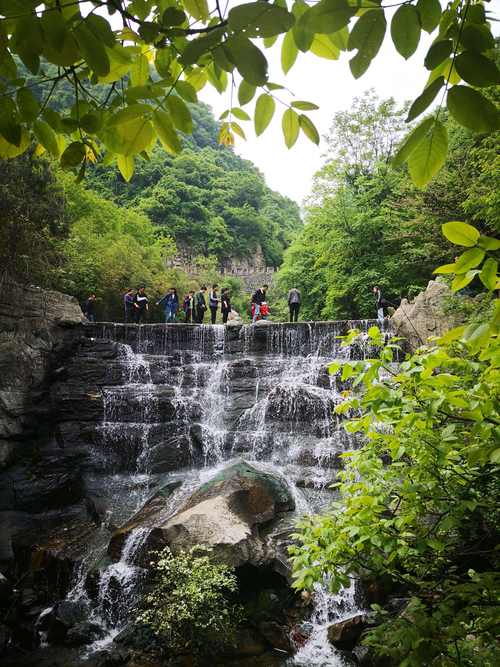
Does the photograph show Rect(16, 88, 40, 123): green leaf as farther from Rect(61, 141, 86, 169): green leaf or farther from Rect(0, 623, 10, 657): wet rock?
Rect(0, 623, 10, 657): wet rock

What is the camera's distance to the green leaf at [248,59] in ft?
2.83

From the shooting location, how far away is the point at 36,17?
97 centimetres

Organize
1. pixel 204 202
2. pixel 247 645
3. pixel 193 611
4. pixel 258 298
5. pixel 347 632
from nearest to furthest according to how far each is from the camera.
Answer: pixel 193 611 → pixel 247 645 → pixel 347 632 → pixel 258 298 → pixel 204 202

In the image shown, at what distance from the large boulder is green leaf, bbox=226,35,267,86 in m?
6.46

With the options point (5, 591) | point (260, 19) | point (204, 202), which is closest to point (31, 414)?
point (5, 591)

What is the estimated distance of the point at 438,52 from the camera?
890 millimetres

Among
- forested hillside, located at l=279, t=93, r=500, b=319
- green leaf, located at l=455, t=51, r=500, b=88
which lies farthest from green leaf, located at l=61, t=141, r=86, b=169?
forested hillside, located at l=279, t=93, r=500, b=319

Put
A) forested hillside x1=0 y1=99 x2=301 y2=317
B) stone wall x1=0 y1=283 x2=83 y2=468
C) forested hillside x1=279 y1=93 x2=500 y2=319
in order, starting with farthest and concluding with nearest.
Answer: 1. forested hillside x1=279 y1=93 x2=500 y2=319
2. forested hillside x1=0 y1=99 x2=301 y2=317
3. stone wall x1=0 y1=283 x2=83 y2=468

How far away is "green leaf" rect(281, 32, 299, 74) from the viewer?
1.08m

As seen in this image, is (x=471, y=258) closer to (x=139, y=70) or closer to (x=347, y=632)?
(x=139, y=70)

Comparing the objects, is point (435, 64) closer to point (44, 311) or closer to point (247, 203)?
point (44, 311)

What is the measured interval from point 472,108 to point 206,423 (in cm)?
1141

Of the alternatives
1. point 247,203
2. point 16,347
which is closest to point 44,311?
point 16,347

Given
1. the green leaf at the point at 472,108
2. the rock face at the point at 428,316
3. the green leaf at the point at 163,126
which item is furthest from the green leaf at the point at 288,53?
the rock face at the point at 428,316
